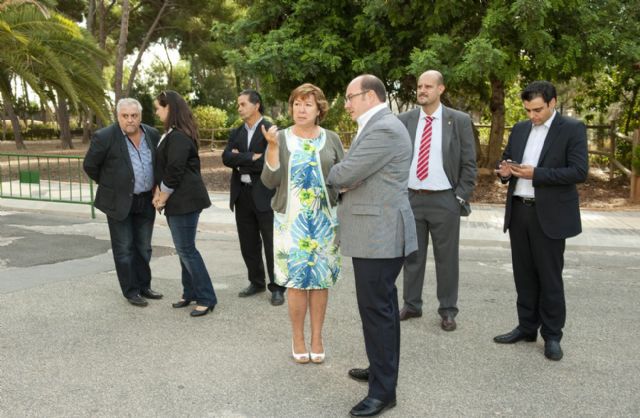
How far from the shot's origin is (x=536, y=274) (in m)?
4.92

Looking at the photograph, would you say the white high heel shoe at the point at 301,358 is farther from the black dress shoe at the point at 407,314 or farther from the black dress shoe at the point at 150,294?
the black dress shoe at the point at 150,294

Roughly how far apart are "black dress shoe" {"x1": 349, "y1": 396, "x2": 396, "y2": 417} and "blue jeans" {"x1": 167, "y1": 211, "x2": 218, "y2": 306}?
229cm

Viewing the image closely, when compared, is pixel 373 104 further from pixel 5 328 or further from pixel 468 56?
pixel 468 56

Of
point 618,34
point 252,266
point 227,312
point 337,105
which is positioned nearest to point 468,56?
point 618,34

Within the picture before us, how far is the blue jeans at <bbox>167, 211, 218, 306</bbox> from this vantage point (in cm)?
560

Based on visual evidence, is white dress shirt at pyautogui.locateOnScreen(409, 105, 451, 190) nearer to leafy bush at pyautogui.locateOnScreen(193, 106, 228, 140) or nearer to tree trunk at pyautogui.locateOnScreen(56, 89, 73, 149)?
tree trunk at pyautogui.locateOnScreen(56, 89, 73, 149)

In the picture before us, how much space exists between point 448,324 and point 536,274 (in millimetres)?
816

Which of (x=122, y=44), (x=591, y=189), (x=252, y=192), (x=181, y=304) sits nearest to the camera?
(x=181, y=304)

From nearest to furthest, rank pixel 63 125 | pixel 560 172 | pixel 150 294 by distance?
pixel 560 172, pixel 150 294, pixel 63 125

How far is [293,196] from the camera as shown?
14.3ft

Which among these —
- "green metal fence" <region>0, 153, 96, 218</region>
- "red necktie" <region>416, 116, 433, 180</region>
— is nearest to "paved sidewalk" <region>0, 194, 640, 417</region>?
"red necktie" <region>416, 116, 433, 180</region>

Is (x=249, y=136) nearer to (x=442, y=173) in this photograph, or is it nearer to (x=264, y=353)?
(x=442, y=173)

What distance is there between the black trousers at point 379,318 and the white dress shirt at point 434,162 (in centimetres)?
161

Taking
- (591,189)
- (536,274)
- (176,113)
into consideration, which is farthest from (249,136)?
(591,189)
